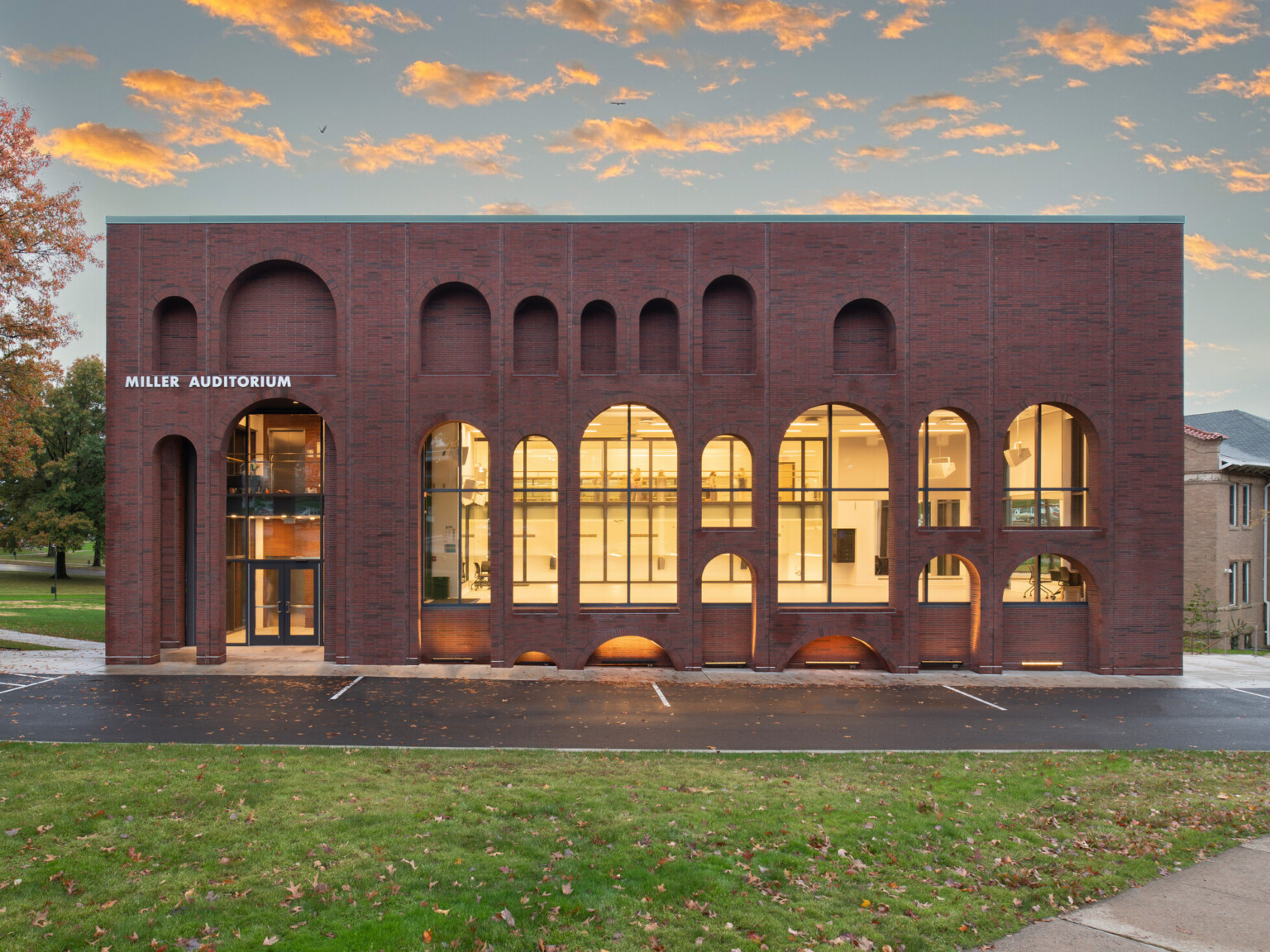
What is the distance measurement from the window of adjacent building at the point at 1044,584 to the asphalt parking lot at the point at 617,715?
9.67 feet

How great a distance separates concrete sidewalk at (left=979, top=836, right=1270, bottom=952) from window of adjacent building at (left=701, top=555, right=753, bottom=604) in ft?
40.0

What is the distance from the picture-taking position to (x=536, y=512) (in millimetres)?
19000

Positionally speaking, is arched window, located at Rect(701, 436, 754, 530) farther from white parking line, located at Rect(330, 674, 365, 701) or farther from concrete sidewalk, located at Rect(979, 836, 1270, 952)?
concrete sidewalk, located at Rect(979, 836, 1270, 952)

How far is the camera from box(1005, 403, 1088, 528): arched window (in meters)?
19.3

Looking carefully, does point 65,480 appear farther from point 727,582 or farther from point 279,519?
point 727,582

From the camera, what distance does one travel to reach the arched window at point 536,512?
18.9m

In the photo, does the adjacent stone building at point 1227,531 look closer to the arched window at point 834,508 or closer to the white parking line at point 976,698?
the arched window at point 834,508

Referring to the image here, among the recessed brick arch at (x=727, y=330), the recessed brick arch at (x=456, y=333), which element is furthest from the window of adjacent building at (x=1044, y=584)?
the recessed brick arch at (x=456, y=333)

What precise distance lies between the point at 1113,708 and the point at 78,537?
49.0m

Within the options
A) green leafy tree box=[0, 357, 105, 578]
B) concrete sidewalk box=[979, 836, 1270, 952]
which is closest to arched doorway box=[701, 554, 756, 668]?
concrete sidewalk box=[979, 836, 1270, 952]

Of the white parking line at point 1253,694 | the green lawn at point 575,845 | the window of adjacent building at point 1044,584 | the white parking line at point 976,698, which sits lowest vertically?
the white parking line at point 1253,694

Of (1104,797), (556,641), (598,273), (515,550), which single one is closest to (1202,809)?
(1104,797)

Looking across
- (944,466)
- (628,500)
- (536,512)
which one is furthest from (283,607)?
(944,466)

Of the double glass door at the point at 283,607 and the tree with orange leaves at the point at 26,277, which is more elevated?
the tree with orange leaves at the point at 26,277
